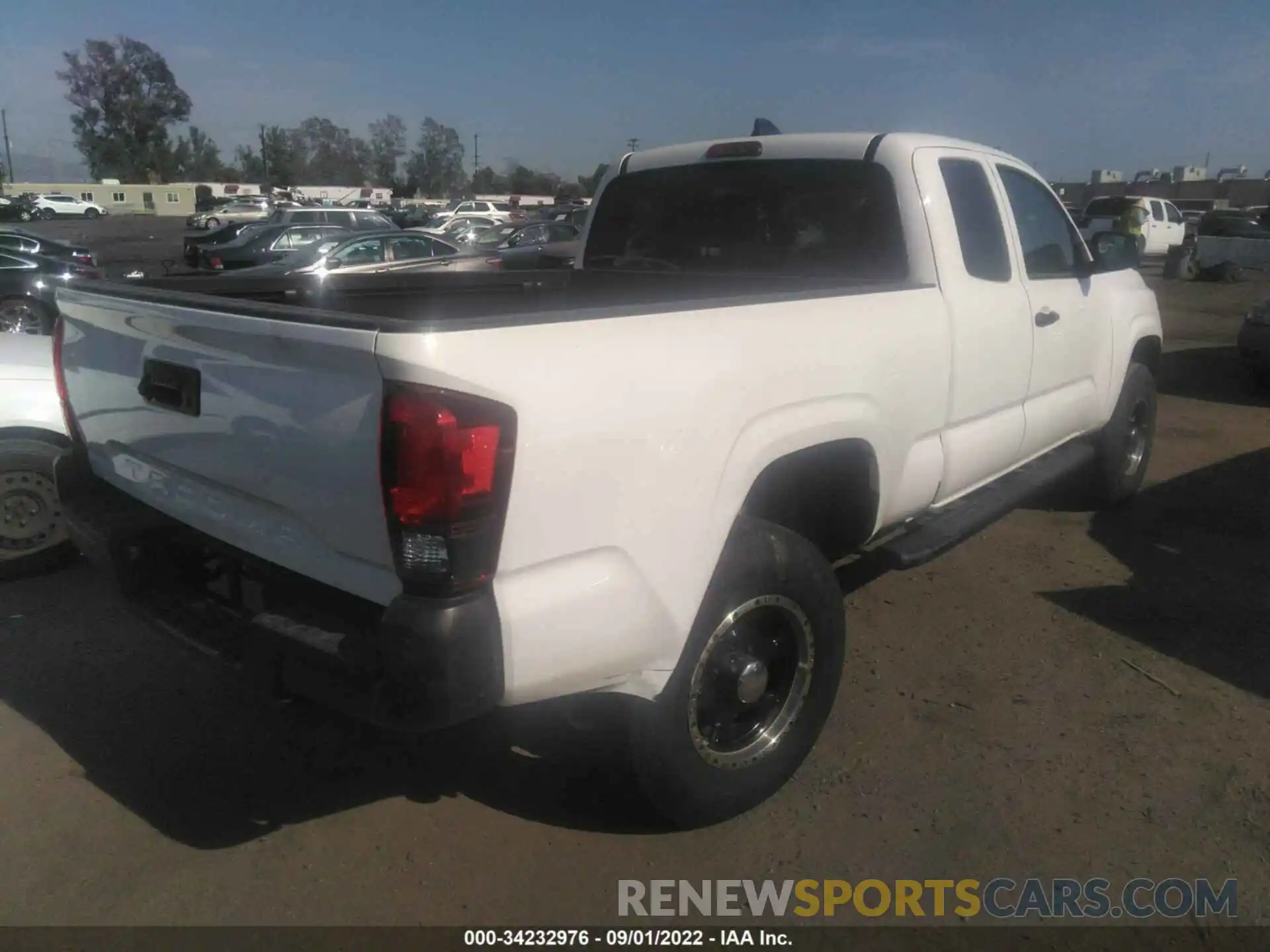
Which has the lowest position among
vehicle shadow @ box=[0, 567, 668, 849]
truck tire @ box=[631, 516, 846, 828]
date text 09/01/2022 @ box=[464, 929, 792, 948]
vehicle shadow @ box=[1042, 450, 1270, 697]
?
date text 09/01/2022 @ box=[464, 929, 792, 948]

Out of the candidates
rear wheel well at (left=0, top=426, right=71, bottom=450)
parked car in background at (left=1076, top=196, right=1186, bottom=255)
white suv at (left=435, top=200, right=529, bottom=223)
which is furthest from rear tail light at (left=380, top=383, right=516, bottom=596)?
white suv at (left=435, top=200, right=529, bottom=223)

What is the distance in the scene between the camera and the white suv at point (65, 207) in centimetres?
6500

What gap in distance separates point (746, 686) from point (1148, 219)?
28.5 m

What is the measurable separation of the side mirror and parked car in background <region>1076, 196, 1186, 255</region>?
814 inches

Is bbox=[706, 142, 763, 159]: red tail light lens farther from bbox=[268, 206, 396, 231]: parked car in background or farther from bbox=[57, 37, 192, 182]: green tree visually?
bbox=[57, 37, 192, 182]: green tree

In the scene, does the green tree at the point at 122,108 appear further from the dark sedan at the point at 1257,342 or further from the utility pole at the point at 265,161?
the dark sedan at the point at 1257,342

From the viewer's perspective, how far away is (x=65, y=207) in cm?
6669

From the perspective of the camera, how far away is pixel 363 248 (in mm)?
15531

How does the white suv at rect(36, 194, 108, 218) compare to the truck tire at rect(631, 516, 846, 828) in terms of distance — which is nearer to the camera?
the truck tire at rect(631, 516, 846, 828)

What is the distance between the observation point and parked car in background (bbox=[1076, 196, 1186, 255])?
85.7ft

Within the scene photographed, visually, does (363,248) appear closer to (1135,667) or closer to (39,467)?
(39,467)

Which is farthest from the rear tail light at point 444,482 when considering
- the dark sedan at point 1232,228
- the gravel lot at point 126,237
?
the dark sedan at point 1232,228

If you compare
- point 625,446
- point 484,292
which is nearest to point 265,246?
point 484,292

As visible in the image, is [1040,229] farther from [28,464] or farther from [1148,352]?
[28,464]
